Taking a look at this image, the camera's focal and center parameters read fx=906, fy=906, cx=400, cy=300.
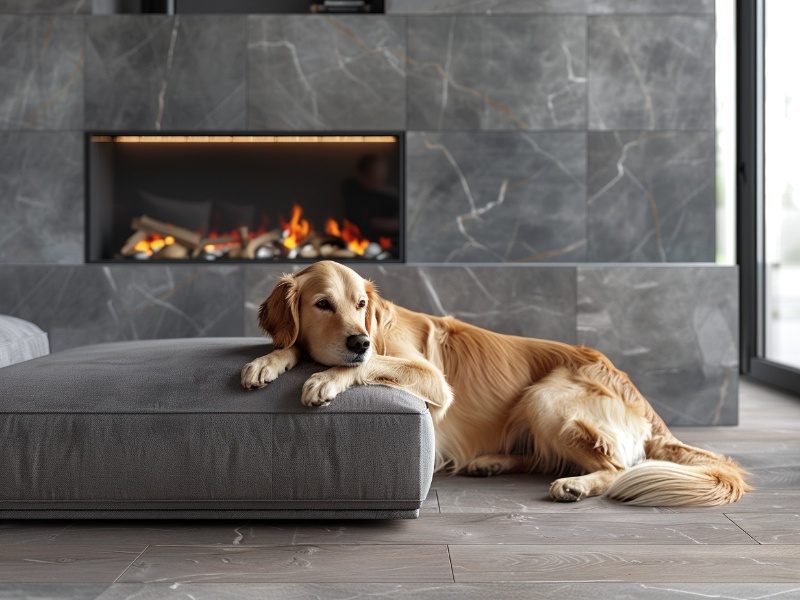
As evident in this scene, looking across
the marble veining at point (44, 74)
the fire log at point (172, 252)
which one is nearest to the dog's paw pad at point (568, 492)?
the fire log at point (172, 252)

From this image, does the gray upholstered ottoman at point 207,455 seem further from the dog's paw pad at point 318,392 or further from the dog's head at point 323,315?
the dog's head at point 323,315

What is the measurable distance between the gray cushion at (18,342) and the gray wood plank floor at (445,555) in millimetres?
769

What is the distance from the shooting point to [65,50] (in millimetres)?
4203

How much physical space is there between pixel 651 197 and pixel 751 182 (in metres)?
1.86

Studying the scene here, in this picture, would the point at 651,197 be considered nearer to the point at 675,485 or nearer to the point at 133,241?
the point at 675,485

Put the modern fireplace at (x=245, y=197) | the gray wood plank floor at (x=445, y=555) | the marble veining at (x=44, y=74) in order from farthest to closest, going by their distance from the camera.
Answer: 1. the modern fireplace at (x=245, y=197)
2. the marble veining at (x=44, y=74)
3. the gray wood plank floor at (x=445, y=555)

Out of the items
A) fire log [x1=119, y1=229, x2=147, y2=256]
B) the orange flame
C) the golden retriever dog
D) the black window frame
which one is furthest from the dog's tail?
the black window frame

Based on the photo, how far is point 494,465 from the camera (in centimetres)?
302

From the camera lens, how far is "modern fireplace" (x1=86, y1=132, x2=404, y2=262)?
434cm

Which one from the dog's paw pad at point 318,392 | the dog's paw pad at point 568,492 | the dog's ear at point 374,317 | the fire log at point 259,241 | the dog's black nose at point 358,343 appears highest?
the fire log at point 259,241

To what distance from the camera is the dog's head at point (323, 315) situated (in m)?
2.41

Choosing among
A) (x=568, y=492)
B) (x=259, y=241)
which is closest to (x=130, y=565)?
(x=568, y=492)

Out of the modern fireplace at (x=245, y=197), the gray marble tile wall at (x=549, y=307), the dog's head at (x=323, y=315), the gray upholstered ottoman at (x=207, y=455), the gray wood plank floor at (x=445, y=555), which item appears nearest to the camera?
the gray wood plank floor at (x=445, y=555)

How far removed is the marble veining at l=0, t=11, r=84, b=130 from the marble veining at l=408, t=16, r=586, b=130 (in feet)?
5.10
